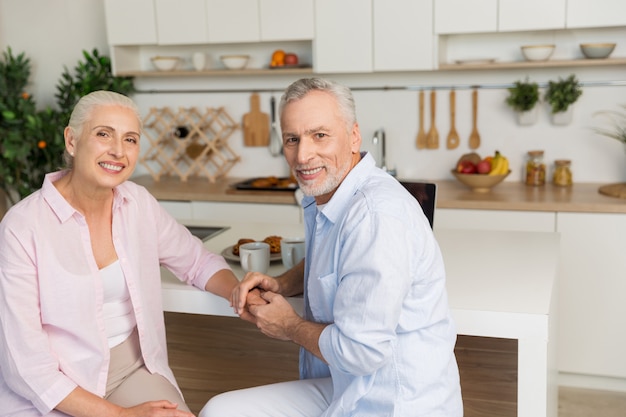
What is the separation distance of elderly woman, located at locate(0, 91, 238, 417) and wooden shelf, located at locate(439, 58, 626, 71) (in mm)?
1975

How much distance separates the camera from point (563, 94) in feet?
11.4

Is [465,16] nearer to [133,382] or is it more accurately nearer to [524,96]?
[524,96]

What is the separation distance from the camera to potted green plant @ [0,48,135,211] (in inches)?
152

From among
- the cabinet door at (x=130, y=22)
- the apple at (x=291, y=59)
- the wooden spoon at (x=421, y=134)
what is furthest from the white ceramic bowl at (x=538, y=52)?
the cabinet door at (x=130, y=22)

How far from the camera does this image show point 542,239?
7.80 feet

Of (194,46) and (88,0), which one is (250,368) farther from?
(88,0)

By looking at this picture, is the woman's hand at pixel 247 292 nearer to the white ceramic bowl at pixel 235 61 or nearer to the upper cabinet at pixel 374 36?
the upper cabinet at pixel 374 36

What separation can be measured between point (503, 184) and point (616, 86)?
72cm

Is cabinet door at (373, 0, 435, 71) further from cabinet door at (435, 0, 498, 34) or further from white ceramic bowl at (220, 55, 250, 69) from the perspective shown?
white ceramic bowl at (220, 55, 250, 69)

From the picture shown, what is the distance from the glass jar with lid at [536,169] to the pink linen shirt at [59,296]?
2.18 metres

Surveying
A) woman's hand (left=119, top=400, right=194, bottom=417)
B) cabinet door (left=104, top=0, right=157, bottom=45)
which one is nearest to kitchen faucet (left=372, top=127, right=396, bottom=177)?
cabinet door (left=104, top=0, right=157, bottom=45)

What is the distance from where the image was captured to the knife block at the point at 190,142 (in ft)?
13.5

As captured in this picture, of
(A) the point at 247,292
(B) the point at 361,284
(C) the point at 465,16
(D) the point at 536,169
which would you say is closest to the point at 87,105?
(A) the point at 247,292

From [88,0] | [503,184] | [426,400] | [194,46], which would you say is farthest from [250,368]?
[88,0]
